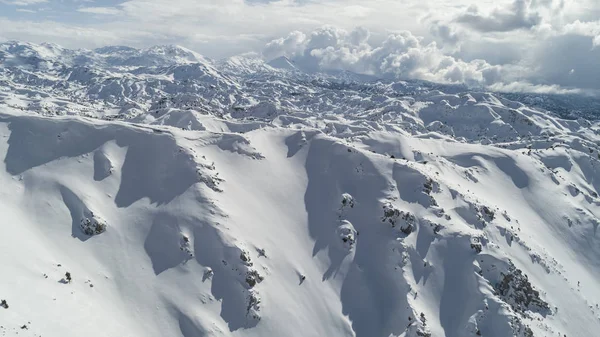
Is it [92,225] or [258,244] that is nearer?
[92,225]

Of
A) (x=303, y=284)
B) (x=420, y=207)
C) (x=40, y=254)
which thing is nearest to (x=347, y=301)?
(x=303, y=284)

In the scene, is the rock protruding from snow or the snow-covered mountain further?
the rock protruding from snow

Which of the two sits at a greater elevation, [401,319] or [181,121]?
[401,319]

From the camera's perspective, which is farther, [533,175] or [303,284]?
[533,175]

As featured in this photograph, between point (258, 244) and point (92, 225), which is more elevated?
point (92, 225)

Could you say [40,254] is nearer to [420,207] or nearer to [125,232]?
[125,232]

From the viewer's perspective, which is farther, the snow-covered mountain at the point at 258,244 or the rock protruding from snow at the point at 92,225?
the rock protruding from snow at the point at 92,225

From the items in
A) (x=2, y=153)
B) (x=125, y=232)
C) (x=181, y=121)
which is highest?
(x=2, y=153)

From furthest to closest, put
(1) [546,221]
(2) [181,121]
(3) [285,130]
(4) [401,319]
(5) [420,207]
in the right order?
(2) [181,121], (3) [285,130], (1) [546,221], (5) [420,207], (4) [401,319]

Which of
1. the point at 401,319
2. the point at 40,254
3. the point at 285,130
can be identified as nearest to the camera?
the point at 40,254

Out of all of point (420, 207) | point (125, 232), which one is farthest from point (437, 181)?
point (125, 232)
